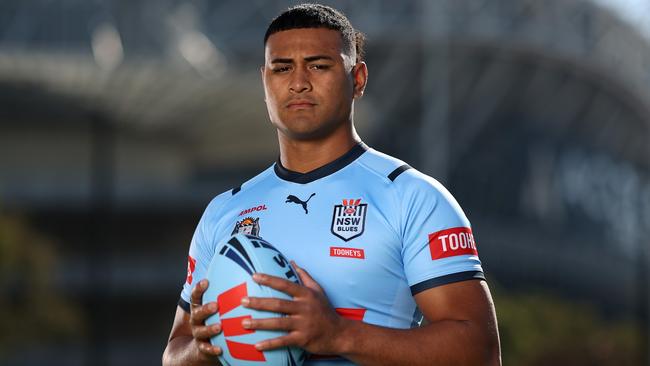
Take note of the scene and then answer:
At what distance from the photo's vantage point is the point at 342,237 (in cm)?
487

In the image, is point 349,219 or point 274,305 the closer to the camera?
point 274,305

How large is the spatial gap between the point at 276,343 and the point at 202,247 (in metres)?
1.10

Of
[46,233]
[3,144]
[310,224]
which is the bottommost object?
[310,224]

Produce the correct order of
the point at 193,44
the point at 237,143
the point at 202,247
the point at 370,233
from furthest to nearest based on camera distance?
the point at 237,143 < the point at 193,44 < the point at 202,247 < the point at 370,233

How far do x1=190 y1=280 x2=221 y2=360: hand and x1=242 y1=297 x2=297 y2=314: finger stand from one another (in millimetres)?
266

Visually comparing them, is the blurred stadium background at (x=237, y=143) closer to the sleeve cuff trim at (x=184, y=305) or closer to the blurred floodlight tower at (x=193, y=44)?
the blurred floodlight tower at (x=193, y=44)

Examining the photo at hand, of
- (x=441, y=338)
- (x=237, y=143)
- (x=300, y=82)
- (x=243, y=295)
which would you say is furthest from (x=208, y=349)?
(x=237, y=143)

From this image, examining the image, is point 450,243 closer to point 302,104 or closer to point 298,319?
point 298,319

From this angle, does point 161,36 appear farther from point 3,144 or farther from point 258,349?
point 258,349

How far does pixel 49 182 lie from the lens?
58469 mm

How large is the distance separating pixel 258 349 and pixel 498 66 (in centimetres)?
7453

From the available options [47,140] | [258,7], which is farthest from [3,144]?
[258,7]

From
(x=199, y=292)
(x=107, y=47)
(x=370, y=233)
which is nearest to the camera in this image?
(x=199, y=292)

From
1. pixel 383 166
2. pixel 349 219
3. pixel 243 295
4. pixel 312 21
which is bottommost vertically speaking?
pixel 243 295
